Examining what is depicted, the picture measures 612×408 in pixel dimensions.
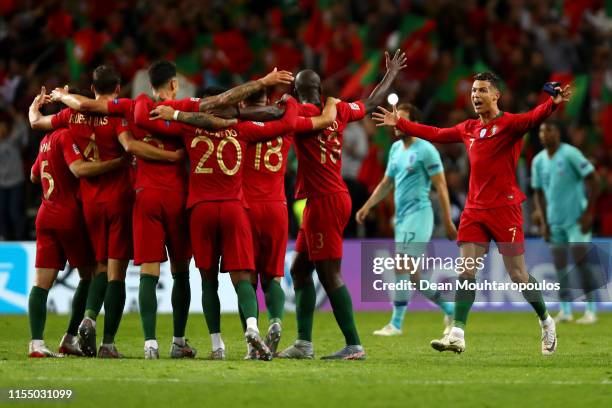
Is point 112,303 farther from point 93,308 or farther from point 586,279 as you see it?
point 586,279

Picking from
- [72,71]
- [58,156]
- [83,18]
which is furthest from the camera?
[83,18]

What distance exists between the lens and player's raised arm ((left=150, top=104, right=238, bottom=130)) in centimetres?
983

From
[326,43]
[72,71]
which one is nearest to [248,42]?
[326,43]

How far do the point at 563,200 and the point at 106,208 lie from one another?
712 cm

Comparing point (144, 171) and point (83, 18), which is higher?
point (83, 18)

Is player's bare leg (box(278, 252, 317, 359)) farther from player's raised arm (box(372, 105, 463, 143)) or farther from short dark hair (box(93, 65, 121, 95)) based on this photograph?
short dark hair (box(93, 65, 121, 95))

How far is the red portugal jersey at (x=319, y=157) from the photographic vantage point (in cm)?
1050

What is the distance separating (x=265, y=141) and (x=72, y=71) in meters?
11.2

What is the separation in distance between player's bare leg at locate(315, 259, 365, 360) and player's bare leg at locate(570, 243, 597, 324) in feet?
19.7

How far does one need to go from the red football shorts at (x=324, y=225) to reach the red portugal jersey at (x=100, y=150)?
1573 millimetres

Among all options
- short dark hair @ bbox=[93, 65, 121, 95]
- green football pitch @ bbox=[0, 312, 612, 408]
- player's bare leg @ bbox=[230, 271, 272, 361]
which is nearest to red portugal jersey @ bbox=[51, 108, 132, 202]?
short dark hair @ bbox=[93, 65, 121, 95]

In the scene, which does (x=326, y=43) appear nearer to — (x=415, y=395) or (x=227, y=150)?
(x=227, y=150)

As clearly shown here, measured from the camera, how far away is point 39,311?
10.6 metres

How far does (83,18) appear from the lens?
22016 mm
